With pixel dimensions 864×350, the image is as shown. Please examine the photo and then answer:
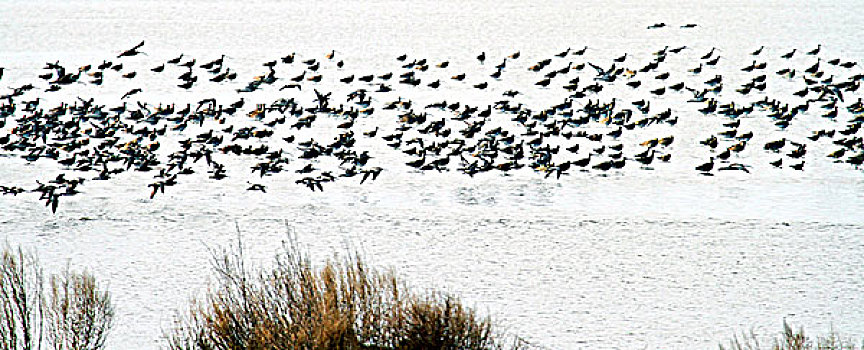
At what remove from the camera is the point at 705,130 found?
12344 millimetres

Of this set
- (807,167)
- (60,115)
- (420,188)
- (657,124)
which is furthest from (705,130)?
Result: (60,115)

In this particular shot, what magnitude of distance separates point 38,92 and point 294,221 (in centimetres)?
689

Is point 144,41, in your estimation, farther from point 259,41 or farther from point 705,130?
point 705,130

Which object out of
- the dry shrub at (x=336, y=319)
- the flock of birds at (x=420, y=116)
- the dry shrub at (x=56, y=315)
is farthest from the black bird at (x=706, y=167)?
the dry shrub at (x=56, y=315)

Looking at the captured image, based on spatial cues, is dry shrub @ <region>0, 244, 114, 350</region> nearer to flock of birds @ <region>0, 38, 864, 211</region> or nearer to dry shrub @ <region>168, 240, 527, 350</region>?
dry shrub @ <region>168, 240, 527, 350</region>

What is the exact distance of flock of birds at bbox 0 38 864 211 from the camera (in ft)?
36.5

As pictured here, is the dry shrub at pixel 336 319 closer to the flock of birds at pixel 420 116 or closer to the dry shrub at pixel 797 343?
the dry shrub at pixel 797 343

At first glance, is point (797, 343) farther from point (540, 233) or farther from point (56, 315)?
point (540, 233)

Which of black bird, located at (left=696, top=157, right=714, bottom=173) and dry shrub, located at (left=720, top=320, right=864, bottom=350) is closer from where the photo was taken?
dry shrub, located at (left=720, top=320, right=864, bottom=350)

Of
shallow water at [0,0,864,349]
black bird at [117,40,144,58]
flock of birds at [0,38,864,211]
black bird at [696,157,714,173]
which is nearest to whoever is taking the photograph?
shallow water at [0,0,864,349]

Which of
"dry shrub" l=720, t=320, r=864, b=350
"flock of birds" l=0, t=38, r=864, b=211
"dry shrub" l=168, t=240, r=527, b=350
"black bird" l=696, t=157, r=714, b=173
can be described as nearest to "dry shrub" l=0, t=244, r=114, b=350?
"dry shrub" l=168, t=240, r=527, b=350

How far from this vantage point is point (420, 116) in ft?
42.1

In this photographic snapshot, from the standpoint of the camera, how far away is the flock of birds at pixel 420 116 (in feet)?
36.5

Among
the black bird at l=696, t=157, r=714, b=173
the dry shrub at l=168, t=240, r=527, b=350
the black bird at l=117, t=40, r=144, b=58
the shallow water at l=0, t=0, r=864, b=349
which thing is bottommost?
the dry shrub at l=168, t=240, r=527, b=350
